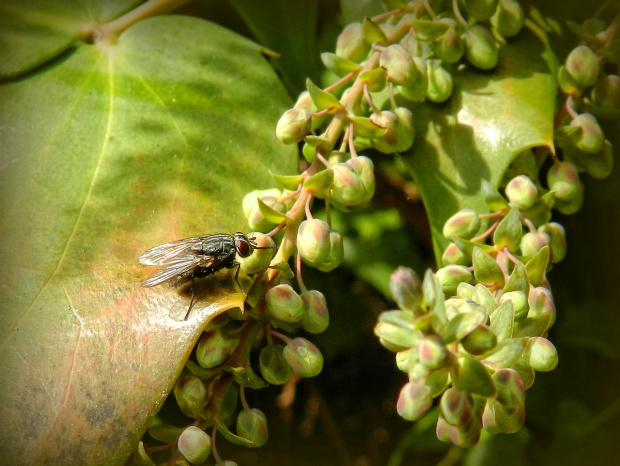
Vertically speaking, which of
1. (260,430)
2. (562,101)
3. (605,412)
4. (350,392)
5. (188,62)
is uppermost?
Result: (188,62)

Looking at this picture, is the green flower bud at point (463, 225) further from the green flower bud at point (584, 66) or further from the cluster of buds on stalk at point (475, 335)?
the green flower bud at point (584, 66)

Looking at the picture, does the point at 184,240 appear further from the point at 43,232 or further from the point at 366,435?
the point at 366,435

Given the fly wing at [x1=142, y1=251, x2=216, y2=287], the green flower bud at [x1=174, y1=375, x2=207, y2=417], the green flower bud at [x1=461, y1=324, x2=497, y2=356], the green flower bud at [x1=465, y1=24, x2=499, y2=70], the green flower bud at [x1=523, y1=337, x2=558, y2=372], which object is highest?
the green flower bud at [x1=465, y1=24, x2=499, y2=70]

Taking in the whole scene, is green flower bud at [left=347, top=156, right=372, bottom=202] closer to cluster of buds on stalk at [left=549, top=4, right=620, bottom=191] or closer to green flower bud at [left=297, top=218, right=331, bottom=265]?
green flower bud at [left=297, top=218, right=331, bottom=265]

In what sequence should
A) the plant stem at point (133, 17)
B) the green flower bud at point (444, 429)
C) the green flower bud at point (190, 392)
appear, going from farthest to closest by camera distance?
the plant stem at point (133, 17)
the green flower bud at point (190, 392)
the green flower bud at point (444, 429)

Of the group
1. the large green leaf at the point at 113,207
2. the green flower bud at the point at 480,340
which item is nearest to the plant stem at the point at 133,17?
the large green leaf at the point at 113,207

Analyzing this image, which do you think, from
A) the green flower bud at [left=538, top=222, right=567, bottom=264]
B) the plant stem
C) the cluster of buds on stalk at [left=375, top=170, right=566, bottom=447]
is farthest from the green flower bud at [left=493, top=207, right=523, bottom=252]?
the plant stem

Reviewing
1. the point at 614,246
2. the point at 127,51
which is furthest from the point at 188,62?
the point at 614,246
